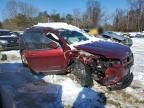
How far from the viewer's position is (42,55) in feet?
28.5

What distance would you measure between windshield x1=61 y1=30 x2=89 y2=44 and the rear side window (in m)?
0.50

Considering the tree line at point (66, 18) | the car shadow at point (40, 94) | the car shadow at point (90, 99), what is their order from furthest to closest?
the tree line at point (66, 18)
the car shadow at point (40, 94)
the car shadow at point (90, 99)

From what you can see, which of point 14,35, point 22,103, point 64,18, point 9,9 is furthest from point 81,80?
point 64,18

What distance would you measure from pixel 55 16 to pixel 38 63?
2616 inches

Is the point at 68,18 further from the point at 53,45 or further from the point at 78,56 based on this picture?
the point at 78,56

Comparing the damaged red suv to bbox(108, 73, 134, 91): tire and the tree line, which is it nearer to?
bbox(108, 73, 134, 91): tire

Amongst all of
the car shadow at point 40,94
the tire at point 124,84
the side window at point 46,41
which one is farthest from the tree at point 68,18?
the tire at point 124,84

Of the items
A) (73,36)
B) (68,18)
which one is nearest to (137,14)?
(68,18)

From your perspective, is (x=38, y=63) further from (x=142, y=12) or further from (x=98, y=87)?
(x=142, y=12)

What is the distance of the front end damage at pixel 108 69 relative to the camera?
7.16m

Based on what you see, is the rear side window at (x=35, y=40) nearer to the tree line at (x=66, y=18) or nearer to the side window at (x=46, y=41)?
the side window at (x=46, y=41)

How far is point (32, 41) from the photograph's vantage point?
949 centimetres

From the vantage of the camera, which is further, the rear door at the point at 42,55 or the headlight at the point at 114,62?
the rear door at the point at 42,55

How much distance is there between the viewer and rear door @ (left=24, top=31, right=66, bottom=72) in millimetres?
8367
